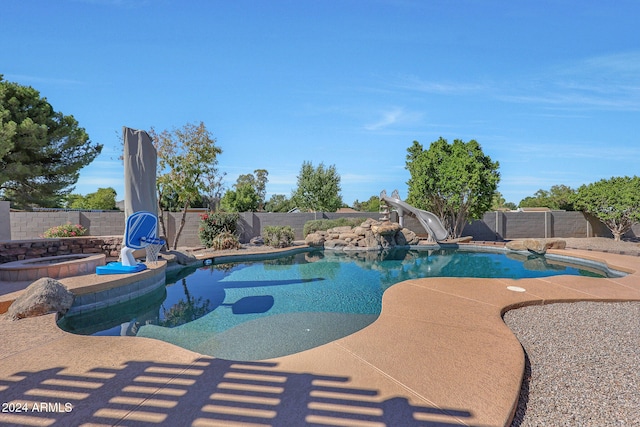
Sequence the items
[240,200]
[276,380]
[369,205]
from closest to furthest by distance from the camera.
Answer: [276,380]
[240,200]
[369,205]

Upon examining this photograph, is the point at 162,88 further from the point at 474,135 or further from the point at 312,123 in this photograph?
the point at 474,135

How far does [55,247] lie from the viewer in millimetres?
8672

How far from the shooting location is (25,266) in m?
5.74

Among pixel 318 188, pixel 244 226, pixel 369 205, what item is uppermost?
pixel 318 188

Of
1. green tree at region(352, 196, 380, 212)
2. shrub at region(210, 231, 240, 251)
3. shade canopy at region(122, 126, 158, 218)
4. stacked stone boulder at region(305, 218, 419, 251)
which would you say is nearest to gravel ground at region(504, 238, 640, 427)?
shade canopy at region(122, 126, 158, 218)

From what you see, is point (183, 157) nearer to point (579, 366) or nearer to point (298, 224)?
point (298, 224)

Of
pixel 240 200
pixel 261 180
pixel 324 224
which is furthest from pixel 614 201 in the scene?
pixel 261 180

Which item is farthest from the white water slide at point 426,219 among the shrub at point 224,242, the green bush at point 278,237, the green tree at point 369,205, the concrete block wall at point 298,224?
the green tree at point 369,205

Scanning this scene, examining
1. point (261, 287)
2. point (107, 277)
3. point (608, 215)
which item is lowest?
point (261, 287)

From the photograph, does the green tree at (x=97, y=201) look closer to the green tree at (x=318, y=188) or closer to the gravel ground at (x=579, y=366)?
the green tree at (x=318, y=188)

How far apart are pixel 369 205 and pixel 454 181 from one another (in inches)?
907

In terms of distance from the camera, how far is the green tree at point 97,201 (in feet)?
97.8

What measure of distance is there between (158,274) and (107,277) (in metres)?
1.23

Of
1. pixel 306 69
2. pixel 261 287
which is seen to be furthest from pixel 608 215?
pixel 261 287
